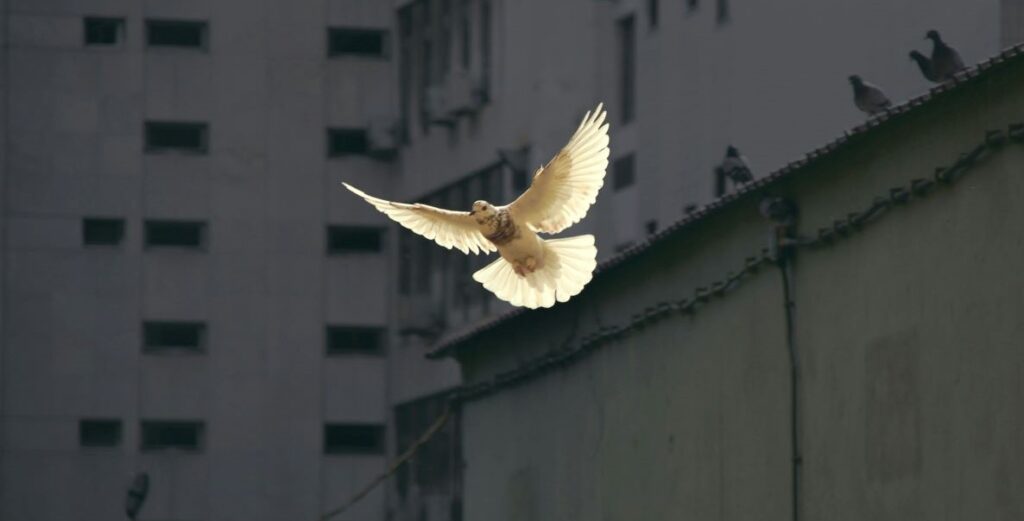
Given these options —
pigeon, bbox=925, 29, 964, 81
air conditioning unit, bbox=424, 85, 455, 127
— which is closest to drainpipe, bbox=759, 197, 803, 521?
pigeon, bbox=925, 29, 964, 81

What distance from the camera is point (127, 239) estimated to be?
73.2 meters

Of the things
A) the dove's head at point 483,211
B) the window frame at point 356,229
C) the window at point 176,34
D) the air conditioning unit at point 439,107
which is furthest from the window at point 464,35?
the dove's head at point 483,211

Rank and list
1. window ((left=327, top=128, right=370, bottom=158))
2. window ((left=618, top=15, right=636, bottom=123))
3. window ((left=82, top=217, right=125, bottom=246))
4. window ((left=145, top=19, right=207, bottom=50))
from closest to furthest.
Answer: window ((left=618, top=15, right=636, bottom=123)) < window ((left=82, top=217, right=125, bottom=246)) < window ((left=145, top=19, right=207, bottom=50)) < window ((left=327, top=128, right=370, bottom=158))

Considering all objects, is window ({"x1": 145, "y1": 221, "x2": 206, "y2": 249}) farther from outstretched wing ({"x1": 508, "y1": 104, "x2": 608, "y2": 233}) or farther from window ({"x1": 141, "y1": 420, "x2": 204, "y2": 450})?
outstretched wing ({"x1": 508, "y1": 104, "x2": 608, "y2": 233})

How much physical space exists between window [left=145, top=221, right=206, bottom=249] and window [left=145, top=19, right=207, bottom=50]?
4.80 meters

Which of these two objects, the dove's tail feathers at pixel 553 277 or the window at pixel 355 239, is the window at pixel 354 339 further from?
the dove's tail feathers at pixel 553 277

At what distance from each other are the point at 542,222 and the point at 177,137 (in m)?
51.0

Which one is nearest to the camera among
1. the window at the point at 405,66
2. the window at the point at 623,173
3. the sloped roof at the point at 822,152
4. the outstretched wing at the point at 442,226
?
the sloped roof at the point at 822,152

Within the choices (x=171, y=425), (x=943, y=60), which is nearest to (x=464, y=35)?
(x=171, y=425)

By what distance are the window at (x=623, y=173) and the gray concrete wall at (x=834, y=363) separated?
56.3ft

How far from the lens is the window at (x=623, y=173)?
54094 millimetres

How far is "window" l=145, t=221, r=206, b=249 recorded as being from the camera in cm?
7369

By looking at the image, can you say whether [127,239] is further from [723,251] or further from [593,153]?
[593,153]

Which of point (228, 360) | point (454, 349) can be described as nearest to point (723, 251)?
point (454, 349)
